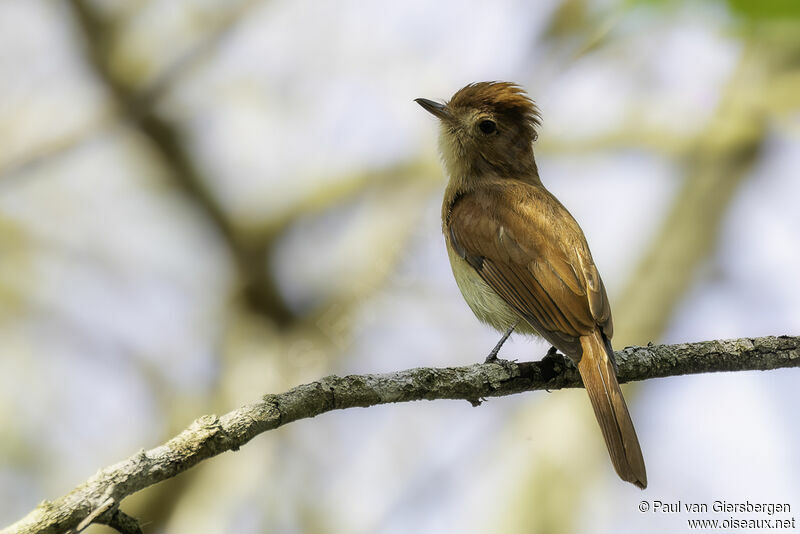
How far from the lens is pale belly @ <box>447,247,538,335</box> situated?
14.3ft

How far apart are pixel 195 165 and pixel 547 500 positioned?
419cm

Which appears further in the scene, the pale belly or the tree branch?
the pale belly

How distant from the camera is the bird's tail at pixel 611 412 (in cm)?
335

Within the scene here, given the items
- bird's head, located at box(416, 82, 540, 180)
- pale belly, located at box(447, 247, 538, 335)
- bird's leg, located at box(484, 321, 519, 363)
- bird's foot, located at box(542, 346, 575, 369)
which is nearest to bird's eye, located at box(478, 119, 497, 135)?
bird's head, located at box(416, 82, 540, 180)

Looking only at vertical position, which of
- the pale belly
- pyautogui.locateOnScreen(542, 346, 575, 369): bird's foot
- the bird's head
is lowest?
pyautogui.locateOnScreen(542, 346, 575, 369): bird's foot

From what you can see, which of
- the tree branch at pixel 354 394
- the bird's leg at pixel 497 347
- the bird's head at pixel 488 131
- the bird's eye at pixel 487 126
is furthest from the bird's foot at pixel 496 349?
the bird's eye at pixel 487 126

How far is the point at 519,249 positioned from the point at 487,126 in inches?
47.1

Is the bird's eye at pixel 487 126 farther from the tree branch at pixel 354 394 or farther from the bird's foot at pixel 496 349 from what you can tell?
the tree branch at pixel 354 394

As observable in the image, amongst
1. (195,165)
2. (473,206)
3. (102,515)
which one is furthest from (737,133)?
(102,515)

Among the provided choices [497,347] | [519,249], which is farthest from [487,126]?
[497,347]

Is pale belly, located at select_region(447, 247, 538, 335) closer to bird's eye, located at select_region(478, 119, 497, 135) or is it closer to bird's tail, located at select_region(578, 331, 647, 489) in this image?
bird's tail, located at select_region(578, 331, 647, 489)

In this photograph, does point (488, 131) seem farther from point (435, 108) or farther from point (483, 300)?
point (483, 300)

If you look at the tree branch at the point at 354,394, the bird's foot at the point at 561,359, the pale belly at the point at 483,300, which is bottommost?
the tree branch at the point at 354,394

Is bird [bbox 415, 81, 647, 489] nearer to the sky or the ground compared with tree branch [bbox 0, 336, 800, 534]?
nearer to the sky
